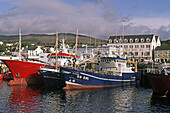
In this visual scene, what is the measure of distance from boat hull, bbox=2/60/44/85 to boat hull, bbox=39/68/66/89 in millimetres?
7772

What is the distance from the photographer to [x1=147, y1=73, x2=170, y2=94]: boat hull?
3862cm

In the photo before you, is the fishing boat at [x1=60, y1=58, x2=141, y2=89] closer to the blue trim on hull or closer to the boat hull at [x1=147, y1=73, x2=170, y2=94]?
the blue trim on hull

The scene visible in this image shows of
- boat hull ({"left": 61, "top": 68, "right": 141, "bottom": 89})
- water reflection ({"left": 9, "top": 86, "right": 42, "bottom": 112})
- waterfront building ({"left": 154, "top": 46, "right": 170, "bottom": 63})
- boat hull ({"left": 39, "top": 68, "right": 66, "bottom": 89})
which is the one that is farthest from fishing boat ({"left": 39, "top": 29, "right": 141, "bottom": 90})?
waterfront building ({"left": 154, "top": 46, "right": 170, "bottom": 63})

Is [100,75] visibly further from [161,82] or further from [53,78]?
[161,82]

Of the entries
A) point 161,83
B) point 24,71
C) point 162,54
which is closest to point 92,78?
point 161,83

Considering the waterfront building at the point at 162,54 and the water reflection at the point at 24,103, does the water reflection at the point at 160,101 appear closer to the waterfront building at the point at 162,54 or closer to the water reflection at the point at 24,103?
the water reflection at the point at 24,103

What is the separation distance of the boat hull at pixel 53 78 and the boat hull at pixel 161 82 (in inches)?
734

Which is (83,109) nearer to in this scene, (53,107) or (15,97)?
(53,107)

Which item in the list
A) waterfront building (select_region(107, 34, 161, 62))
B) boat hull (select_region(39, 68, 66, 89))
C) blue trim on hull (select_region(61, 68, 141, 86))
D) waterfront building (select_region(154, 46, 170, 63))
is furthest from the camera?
waterfront building (select_region(107, 34, 161, 62))

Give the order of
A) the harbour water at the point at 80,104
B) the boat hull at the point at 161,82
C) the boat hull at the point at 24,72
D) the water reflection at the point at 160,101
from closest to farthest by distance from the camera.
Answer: the harbour water at the point at 80,104 < the water reflection at the point at 160,101 < the boat hull at the point at 161,82 < the boat hull at the point at 24,72

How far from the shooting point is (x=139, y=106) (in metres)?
33.0

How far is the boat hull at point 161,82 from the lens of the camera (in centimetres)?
3862

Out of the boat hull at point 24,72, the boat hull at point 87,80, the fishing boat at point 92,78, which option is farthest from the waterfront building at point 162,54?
the boat hull at point 24,72

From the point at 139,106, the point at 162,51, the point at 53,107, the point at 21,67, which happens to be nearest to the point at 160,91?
the point at 139,106
